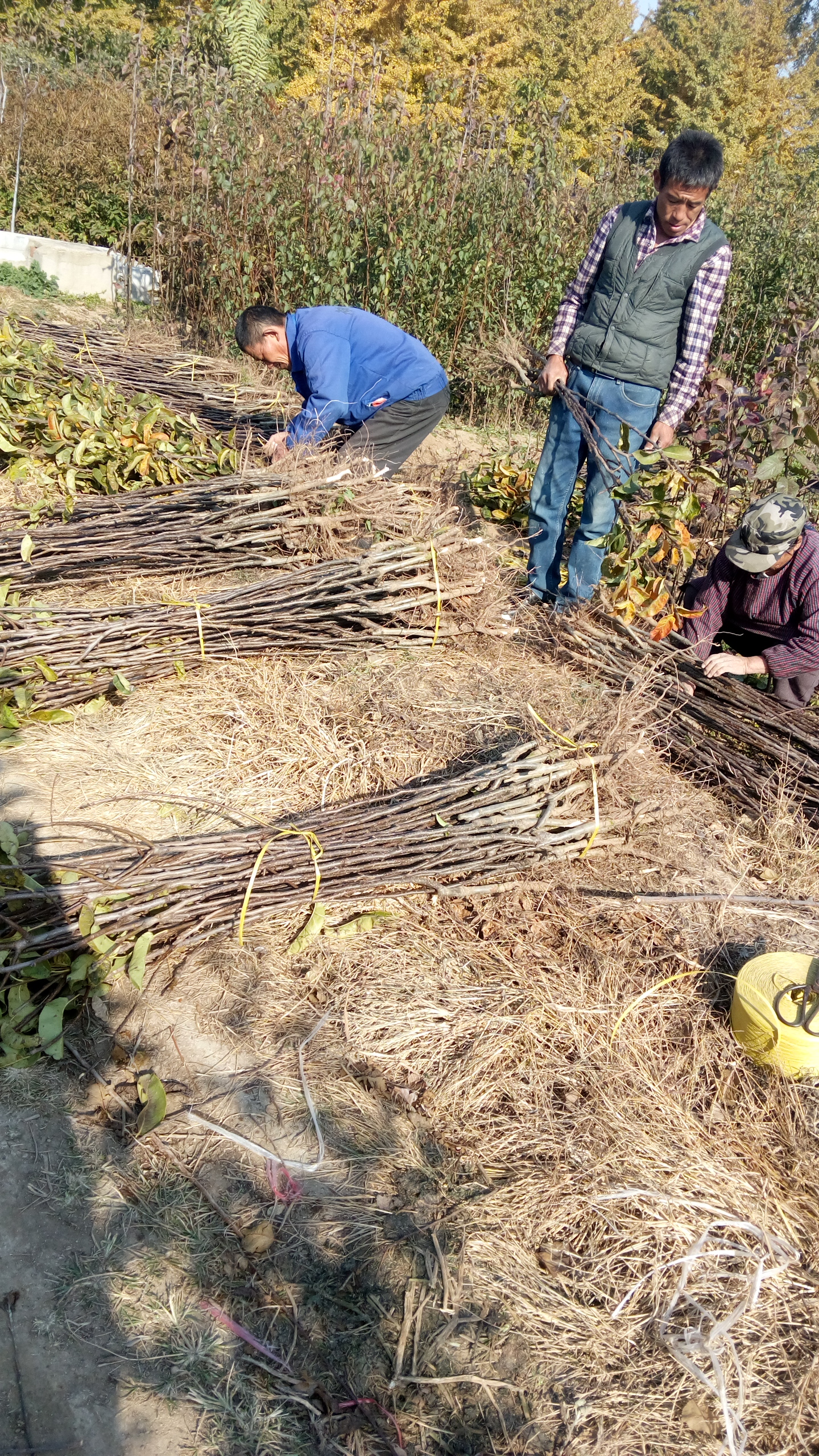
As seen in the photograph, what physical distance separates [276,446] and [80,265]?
6.87 meters

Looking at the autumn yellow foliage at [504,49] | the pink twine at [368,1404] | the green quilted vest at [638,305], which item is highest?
the autumn yellow foliage at [504,49]

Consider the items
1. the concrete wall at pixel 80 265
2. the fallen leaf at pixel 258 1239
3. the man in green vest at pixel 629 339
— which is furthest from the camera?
the concrete wall at pixel 80 265

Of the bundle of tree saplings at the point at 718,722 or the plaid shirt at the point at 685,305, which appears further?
the plaid shirt at the point at 685,305

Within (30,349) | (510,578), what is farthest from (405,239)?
(510,578)

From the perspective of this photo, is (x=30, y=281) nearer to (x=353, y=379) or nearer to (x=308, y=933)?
(x=353, y=379)

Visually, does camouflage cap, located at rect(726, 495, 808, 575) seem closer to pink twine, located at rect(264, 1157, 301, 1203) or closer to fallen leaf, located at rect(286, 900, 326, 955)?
fallen leaf, located at rect(286, 900, 326, 955)

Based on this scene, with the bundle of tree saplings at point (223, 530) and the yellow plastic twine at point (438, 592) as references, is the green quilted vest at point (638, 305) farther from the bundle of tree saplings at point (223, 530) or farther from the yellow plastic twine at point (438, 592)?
the yellow plastic twine at point (438, 592)

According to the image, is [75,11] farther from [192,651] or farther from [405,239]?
[192,651]

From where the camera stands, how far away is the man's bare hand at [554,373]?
426cm

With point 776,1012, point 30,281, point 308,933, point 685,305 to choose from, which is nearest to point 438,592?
point 685,305

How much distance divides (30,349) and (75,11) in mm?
20884

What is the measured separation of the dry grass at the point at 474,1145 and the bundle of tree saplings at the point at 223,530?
1.01 meters

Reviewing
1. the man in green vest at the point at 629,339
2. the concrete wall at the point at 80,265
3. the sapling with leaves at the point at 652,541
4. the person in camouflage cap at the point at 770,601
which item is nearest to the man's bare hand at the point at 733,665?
the person in camouflage cap at the point at 770,601

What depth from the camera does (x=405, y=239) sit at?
23.9 feet
